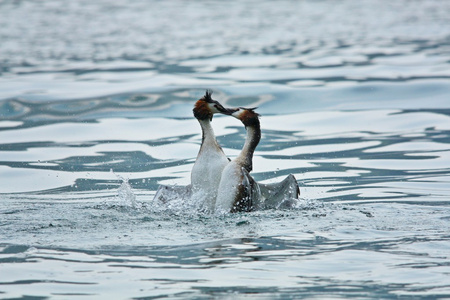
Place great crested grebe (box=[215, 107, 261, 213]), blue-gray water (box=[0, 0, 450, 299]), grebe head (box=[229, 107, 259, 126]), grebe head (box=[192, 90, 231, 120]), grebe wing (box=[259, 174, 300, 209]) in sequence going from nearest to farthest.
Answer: blue-gray water (box=[0, 0, 450, 299]) < great crested grebe (box=[215, 107, 261, 213]) < grebe wing (box=[259, 174, 300, 209]) < grebe head (box=[229, 107, 259, 126]) < grebe head (box=[192, 90, 231, 120])

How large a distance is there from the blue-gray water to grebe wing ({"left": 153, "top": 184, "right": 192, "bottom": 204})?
22 cm

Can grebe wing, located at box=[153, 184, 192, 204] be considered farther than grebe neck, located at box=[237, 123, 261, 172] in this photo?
Yes

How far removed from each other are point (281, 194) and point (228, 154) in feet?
11.8

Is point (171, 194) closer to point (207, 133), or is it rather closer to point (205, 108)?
point (207, 133)

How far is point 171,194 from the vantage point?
8.57 metres

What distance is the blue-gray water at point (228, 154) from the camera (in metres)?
6.02

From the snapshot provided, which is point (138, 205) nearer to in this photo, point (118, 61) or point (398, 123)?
point (398, 123)

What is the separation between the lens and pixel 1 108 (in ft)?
49.3

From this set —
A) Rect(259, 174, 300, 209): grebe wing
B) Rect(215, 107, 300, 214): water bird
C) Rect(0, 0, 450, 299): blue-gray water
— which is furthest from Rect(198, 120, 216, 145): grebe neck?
Rect(0, 0, 450, 299): blue-gray water

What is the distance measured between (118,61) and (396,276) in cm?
1581

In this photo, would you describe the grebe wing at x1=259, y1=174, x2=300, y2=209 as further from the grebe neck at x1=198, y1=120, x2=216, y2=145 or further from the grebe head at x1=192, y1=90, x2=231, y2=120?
the grebe head at x1=192, y1=90, x2=231, y2=120

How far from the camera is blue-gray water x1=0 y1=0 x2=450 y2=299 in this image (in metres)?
6.02

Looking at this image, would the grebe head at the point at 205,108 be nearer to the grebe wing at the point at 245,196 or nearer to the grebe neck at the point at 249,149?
the grebe neck at the point at 249,149

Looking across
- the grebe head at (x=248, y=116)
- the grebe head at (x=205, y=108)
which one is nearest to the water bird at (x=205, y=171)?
the grebe head at (x=205, y=108)
